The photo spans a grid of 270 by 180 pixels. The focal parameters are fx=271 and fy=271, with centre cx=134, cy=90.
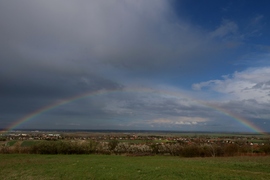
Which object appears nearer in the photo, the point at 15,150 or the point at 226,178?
the point at 226,178

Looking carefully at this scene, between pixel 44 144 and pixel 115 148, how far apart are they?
16853mm

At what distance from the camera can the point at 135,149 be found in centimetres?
6481

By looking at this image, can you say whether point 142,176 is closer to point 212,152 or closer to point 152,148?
point 212,152

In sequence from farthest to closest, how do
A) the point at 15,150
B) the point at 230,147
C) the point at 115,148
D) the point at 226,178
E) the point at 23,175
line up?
1. the point at 115,148
2. the point at 230,147
3. the point at 15,150
4. the point at 23,175
5. the point at 226,178

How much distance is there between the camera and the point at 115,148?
62.2m

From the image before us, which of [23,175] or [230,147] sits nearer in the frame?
[23,175]

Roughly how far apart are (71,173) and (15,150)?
35.2 metres

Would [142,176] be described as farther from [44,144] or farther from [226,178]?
[44,144]

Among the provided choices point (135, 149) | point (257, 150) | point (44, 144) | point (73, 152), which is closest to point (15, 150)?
point (44, 144)

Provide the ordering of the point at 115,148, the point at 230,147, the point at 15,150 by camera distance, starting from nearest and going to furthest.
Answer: the point at 15,150
the point at 230,147
the point at 115,148

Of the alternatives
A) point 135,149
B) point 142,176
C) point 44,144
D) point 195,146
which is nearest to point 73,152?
point 44,144

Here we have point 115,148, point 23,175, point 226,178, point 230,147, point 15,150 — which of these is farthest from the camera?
point 115,148

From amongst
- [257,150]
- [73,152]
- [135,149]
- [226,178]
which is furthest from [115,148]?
[226,178]

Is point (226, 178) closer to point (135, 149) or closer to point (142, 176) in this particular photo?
point (142, 176)
